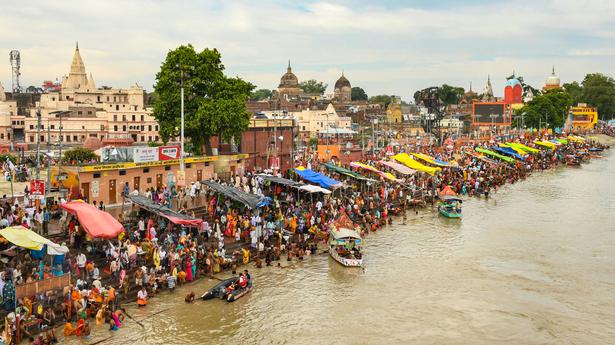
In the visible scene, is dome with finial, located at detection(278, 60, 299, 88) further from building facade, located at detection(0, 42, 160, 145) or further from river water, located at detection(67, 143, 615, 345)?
river water, located at detection(67, 143, 615, 345)

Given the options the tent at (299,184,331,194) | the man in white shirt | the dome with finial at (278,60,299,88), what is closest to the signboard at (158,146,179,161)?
the tent at (299,184,331,194)

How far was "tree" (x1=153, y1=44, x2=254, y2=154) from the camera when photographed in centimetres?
2925

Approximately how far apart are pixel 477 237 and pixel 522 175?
25.4 metres

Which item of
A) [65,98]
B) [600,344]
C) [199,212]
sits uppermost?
[65,98]

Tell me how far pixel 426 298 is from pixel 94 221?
35.1 ft

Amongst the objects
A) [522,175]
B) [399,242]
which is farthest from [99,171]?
[522,175]

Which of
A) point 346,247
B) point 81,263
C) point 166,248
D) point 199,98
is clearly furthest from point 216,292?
point 199,98

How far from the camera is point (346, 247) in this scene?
73.1 ft

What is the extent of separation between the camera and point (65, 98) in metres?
75.6

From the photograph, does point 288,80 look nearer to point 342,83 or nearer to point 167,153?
point 342,83

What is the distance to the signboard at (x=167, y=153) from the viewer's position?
24766mm

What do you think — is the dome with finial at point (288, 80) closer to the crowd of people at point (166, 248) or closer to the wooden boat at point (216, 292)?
the crowd of people at point (166, 248)

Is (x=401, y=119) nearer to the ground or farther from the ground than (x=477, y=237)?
farther from the ground

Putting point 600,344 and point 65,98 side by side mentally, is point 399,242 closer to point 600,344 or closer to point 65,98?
point 600,344
